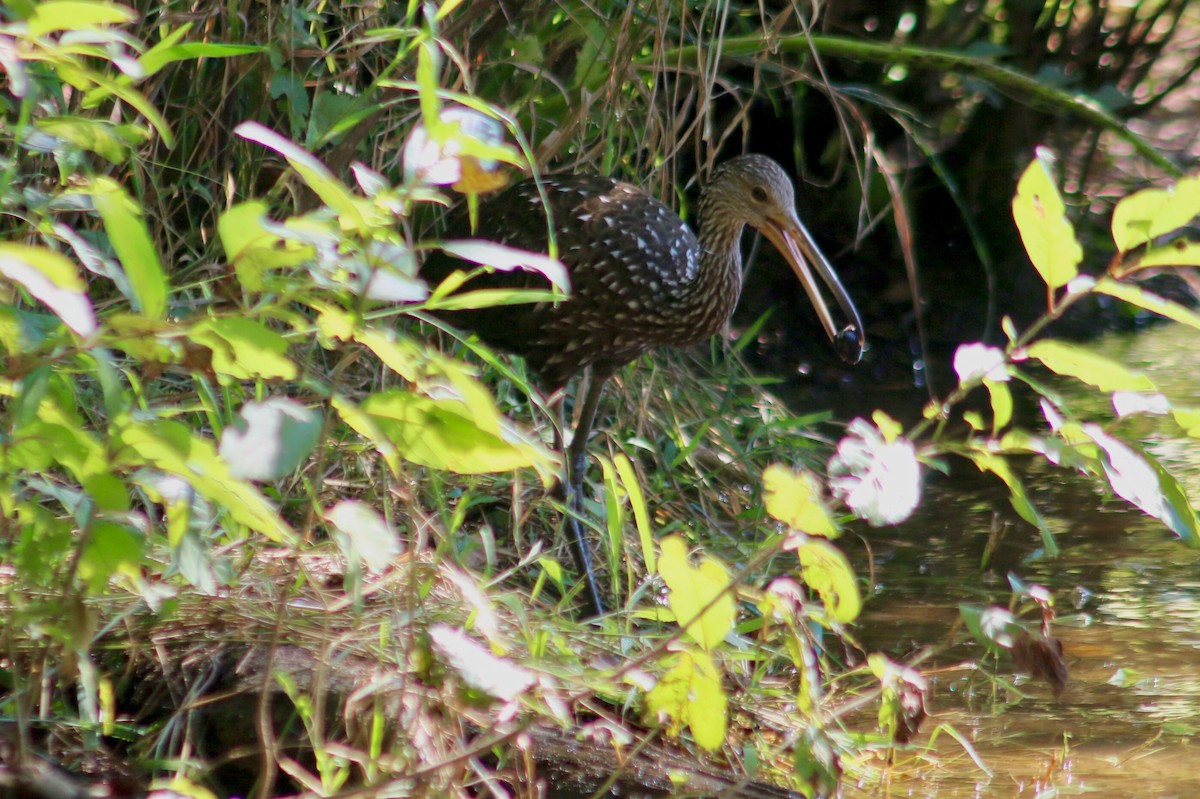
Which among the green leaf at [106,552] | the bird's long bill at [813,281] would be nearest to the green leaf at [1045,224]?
the green leaf at [106,552]

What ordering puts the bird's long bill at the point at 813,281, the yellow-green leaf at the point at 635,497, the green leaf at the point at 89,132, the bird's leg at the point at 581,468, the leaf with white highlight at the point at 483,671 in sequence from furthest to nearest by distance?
the bird's long bill at the point at 813,281 < the bird's leg at the point at 581,468 < the yellow-green leaf at the point at 635,497 < the green leaf at the point at 89,132 < the leaf with white highlight at the point at 483,671

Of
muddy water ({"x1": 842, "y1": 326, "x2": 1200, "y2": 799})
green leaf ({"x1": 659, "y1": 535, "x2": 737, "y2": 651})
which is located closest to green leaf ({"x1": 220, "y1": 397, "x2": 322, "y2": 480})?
green leaf ({"x1": 659, "y1": 535, "x2": 737, "y2": 651})

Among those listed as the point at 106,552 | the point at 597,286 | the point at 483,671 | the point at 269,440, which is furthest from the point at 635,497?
the point at 597,286

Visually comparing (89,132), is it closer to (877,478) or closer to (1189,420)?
(877,478)

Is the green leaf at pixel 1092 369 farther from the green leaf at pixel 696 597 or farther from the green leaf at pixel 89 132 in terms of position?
the green leaf at pixel 89 132

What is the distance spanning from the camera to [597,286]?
3.28 metres

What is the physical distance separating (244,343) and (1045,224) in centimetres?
64

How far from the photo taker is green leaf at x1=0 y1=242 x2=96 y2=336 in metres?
0.91

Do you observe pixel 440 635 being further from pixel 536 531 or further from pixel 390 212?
pixel 536 531

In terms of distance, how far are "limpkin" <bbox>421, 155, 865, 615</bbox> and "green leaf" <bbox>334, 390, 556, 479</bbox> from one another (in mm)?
1983

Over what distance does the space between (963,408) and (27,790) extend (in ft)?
12.6

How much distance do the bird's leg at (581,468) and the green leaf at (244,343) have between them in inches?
76.4

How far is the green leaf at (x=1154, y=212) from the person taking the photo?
3.61ft

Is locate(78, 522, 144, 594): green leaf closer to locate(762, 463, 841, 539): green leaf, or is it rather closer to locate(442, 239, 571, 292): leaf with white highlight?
locate(442, 239, 571, 292): leaf with white highlight
